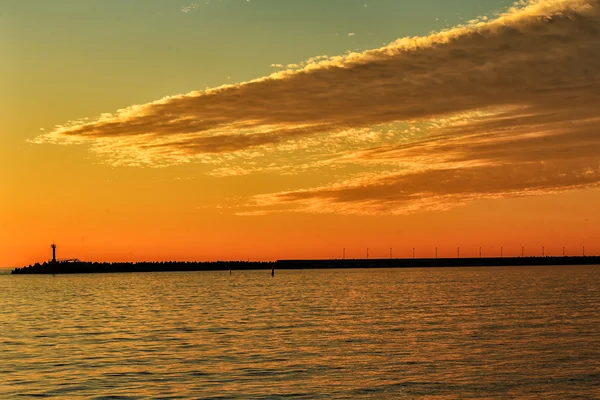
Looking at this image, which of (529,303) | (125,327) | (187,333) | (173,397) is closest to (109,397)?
(173,397)

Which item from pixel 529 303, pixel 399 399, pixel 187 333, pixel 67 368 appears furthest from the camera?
pixel 529 303

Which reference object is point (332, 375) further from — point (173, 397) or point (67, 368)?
point (67, 368)

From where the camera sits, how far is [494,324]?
62031mm

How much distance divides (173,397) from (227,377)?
16.6 ft

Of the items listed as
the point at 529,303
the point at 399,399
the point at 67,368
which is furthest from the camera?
the point at 529,303

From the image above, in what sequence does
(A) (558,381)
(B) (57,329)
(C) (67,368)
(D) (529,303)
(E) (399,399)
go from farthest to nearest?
1. (D) (529,303)
2. (B) (57,329)
3. (C) (67,368)
4. (A) (558,381)
5. (E) (399,399)

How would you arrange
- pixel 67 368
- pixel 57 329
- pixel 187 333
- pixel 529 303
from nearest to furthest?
1. pixel 67 368
2. pixel 187 333
3. pixel 57 329
4. pixel 529 303

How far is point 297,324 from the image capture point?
63.1 m

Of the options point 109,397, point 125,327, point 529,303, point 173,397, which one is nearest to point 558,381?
point 173,397

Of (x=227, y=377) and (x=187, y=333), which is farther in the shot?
(x=187, y=333)

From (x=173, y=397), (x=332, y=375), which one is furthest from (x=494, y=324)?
(x=173, y=397)

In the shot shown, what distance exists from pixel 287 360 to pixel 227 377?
5.58m

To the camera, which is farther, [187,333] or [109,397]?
[187,333]

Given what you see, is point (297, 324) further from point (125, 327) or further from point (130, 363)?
point (130, 363)
